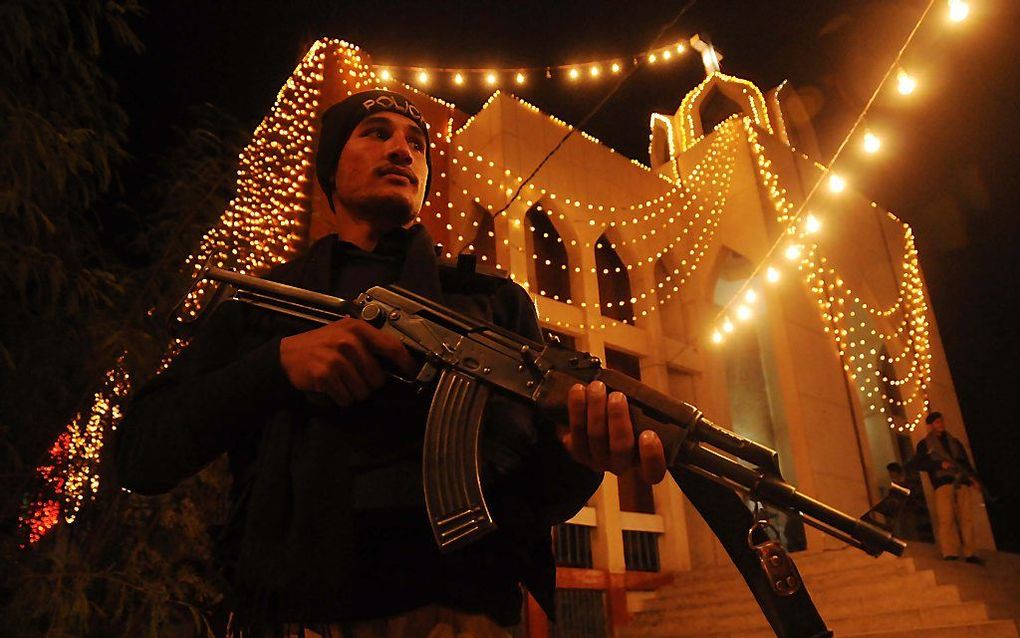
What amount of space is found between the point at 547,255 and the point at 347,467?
8.84m

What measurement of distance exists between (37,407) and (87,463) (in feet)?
1.65

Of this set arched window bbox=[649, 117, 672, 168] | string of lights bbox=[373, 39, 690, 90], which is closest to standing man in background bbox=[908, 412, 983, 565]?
string of lights bbox=[373, 39, 690, 90]

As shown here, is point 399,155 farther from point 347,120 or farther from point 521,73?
point 521,73

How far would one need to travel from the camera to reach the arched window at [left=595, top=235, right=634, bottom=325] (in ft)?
34.7

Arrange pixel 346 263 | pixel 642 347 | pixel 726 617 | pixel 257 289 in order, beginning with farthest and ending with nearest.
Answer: pixel 642 347 < pixel 726 617 < pixel 346 263 < pixel 257 289

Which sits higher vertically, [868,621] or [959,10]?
[959,10]

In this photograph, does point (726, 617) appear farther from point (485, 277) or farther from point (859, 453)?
point (485, 277)

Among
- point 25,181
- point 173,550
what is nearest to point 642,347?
point 173,550

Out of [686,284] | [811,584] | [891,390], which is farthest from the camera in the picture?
[891,390]

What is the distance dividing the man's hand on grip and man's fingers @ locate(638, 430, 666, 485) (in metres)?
0.59

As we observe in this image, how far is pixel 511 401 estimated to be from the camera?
1627 mm

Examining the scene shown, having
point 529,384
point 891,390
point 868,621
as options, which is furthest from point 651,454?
point 891,390

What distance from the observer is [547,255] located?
10.0 metres

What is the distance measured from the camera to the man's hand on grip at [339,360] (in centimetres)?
131
